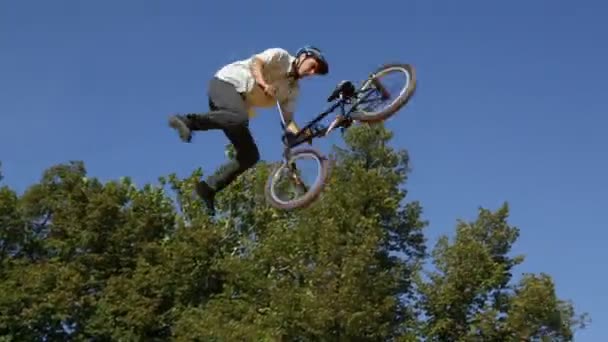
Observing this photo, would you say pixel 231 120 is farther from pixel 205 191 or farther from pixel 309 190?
pixel 309 190

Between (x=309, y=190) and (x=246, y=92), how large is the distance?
57.1 inches

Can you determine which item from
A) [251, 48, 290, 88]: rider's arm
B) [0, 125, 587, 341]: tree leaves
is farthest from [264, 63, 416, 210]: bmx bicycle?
[0, 125, 587, 341]: tree leaves

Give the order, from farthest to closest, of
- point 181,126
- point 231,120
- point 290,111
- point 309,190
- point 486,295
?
point 486,295, point 290,111, point 309,190, point 181,126, point 231,120

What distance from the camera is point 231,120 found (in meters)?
10.2

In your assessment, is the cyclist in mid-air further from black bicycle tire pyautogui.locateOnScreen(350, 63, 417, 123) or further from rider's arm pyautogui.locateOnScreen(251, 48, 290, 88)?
black bicycle tire pyautogui.locateOnScreen(350, 63, 417, 123)

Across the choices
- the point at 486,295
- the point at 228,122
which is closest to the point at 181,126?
the point at 228,122

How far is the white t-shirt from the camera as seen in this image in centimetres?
1043

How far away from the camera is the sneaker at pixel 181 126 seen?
10469 mm

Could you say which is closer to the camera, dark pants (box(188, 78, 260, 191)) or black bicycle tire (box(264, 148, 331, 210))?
dark pants (box(188, 78, 260, 191))

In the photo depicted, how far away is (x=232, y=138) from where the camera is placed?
10.3m

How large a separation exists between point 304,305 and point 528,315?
849 centimetres

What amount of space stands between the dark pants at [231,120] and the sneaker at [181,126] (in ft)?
0.26

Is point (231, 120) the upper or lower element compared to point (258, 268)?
lower

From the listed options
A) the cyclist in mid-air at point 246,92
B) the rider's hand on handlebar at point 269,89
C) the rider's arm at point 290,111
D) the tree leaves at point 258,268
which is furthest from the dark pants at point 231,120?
the tree leaves at point 258,268
